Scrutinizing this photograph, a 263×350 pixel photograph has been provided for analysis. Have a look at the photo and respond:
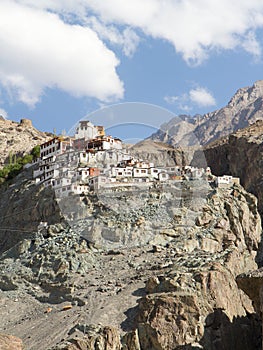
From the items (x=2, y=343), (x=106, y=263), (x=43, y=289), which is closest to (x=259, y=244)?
(x=106, y=263)

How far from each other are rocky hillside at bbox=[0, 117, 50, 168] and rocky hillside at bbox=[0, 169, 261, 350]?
36.1 metres

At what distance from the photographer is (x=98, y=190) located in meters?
74.6

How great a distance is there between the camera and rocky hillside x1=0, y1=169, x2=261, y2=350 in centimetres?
4403

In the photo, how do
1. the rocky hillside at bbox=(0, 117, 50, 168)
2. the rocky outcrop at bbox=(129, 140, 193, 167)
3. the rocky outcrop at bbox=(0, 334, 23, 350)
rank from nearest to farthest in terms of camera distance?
1. the rocky outcrop at bbox=(0, 334, 23, 350)
2. the rocky outcrop at bbox=(129, 140, 193, 167)
3. the rocky hillside at bbox=(0, 117, 50, 168)

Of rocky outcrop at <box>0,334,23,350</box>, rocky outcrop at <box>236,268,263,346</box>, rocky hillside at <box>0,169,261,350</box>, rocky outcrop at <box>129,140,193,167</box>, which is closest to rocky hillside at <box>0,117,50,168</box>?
rocky outcrop at <box>129,140,193,167</box>

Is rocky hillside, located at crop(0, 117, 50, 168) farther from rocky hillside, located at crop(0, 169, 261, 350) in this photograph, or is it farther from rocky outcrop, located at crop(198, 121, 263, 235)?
rocky outcrop, located at crop(198, 121, 263, 235)

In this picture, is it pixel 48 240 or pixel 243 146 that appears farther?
pixel 243 146

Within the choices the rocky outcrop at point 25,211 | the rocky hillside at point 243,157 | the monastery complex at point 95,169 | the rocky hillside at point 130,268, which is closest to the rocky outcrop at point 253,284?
the rocky hillside at point 130,268

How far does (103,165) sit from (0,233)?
656 inches

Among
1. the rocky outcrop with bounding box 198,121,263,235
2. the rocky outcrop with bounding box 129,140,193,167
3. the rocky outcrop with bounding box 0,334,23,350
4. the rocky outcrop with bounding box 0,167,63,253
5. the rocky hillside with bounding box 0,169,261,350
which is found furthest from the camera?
the rocky outcrop with bounding box 198,121,263,235

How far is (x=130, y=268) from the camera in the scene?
2319 inches

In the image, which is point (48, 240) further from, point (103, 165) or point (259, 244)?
point (259, 244)

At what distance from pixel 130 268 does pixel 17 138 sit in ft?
266

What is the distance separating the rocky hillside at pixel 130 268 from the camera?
1734 inches
